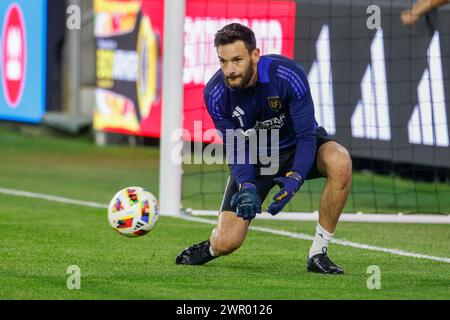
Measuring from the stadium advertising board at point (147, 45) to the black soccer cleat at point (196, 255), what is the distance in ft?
15.8

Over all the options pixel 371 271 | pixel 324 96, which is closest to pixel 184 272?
pixel 371 271

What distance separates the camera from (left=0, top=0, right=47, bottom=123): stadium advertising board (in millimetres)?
19766

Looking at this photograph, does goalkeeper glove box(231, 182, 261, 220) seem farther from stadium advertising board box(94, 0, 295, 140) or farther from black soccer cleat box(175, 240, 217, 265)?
stadium advertising board box(94, 0, 295, 140)

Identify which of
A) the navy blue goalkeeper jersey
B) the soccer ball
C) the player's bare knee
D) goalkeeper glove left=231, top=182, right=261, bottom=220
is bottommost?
the soccer ball

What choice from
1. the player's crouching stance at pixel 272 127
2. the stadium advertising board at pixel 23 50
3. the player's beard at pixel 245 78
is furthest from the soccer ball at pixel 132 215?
the stadium advertising board at pixel 23 50

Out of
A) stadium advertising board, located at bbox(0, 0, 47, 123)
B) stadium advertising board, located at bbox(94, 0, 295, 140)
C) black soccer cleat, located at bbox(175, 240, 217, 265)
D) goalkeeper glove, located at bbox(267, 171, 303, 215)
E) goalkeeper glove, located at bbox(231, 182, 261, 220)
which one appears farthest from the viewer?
stadium advertising board, located at bbox(0, 0, 47, 123)

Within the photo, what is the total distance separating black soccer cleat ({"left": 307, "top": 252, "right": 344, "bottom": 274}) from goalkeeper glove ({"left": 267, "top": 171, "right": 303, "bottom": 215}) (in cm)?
58

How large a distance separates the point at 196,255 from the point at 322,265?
941mm

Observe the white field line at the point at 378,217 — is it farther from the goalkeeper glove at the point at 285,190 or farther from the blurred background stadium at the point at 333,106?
the goalkeeper glove at the point at 285,190

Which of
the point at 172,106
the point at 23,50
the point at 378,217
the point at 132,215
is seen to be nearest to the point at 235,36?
the point at 132,215

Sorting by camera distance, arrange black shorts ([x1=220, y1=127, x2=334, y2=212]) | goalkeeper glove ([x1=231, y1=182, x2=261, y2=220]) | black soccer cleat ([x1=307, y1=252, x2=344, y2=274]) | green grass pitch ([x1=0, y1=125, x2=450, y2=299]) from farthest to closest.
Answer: black shorts ([x1=220, y1=127, x2=334, y2=212]) < black soccer cleat ([x1=307, y1=252, x2=344, y2=274]) < goalkeeper glove ([x1=231, y1=182, x2=261, y2=220]) < green grass pitch ([x1=0, y1=125, x2=450, y2=299])

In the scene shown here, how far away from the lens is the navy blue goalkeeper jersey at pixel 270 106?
7.80m

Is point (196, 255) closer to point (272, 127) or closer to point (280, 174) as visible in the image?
point (280, 174)

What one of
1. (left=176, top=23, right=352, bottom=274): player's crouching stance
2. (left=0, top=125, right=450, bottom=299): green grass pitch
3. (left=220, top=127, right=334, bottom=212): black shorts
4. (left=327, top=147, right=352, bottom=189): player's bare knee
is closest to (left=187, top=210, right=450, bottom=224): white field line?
(left=0, top=125, right=450, bottom=299): green grass pitch
